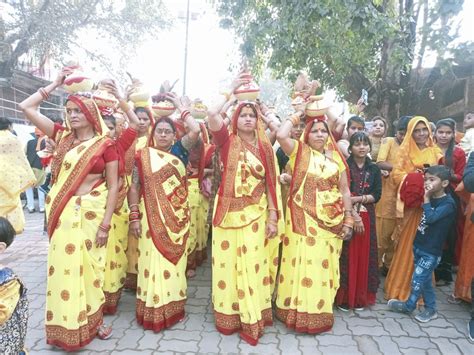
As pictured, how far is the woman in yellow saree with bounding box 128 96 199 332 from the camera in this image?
11.3 feet

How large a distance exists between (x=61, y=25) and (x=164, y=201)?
14755mm

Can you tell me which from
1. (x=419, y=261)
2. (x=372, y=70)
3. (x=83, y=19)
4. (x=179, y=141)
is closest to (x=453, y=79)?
(x=372, y=70)

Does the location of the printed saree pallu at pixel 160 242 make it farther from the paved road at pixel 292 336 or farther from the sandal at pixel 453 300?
the sandal at pixel 453 300

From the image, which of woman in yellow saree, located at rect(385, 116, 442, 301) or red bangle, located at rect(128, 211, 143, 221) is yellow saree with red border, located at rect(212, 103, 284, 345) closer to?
red bangle, located at rect(128, 211, 143, 221)

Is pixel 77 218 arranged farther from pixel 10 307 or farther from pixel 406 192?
pixel 406 192

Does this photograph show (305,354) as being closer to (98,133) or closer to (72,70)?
(98,133)

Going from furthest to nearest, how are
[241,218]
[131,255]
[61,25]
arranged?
1. [61,25]
2. [131,255]
3. [241,218]

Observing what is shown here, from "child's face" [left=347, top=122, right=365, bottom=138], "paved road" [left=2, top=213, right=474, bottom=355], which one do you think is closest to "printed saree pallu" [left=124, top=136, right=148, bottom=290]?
"paved road" [left=2, top=213, right=474, bottom=355]

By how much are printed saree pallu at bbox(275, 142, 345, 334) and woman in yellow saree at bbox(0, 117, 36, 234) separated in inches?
129

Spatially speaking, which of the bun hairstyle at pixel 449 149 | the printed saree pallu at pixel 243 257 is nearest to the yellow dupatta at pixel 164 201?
the printed saree pallu at pixel 243 257

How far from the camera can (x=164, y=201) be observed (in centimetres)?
352

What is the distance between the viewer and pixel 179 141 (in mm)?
3967

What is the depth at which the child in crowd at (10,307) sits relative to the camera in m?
2.18

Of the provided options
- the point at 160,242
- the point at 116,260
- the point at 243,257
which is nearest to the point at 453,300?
the point at 243,257
